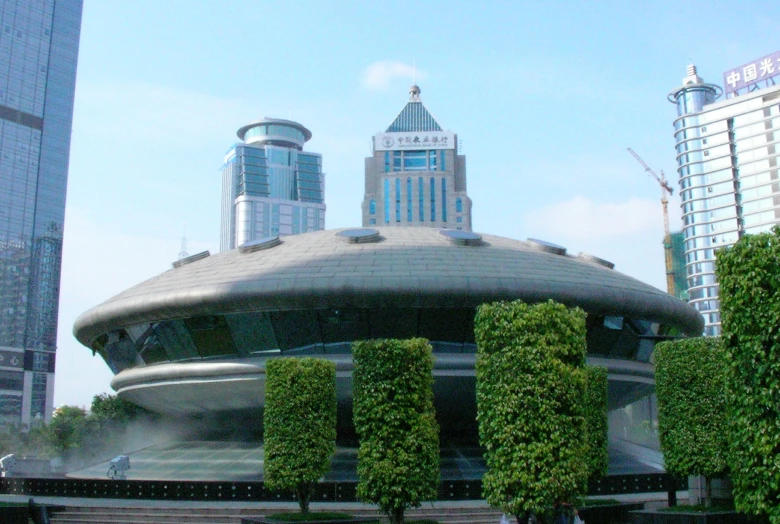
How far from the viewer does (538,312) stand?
22.6 m

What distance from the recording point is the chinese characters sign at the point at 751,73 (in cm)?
16800

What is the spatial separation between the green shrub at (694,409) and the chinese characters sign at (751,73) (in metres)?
159

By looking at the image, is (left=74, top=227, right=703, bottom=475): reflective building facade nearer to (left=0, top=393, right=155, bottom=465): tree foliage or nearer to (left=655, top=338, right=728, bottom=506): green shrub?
(left=655, top=338, right=728, bottom=506): green shrub

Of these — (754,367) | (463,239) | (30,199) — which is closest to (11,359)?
(30,199)

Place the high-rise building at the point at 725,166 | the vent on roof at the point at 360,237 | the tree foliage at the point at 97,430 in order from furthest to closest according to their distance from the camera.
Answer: the high-rise building at the point at 725,166 < the tree foliage at the point at 97,430 < the vent on roof at the point at 360,237

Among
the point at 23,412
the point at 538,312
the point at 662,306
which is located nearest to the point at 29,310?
the point at 23,412

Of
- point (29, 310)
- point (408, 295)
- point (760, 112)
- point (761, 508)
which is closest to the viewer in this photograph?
point (761, 508)

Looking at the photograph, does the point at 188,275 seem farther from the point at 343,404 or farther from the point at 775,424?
the point at 775,424

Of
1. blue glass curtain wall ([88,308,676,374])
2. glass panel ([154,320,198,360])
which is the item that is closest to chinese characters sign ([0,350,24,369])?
blue glass curtain wall ([88,308,676,374])

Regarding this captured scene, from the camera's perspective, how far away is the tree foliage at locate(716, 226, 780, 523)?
18344mm

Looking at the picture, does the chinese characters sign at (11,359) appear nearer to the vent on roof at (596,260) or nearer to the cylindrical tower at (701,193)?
the cylindrical tower at (701,193)

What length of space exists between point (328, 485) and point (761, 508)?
17.4 meters

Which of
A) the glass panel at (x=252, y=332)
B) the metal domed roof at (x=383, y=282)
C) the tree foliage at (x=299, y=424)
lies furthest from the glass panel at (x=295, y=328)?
the tree foliage at (x=299, y=424)

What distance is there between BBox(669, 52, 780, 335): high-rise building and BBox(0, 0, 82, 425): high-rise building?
139 meters
